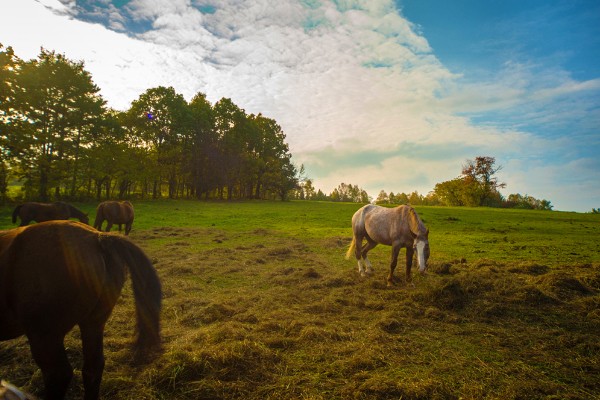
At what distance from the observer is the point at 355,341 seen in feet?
15.9

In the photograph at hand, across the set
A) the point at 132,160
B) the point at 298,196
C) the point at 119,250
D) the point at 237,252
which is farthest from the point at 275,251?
the point at 298,196

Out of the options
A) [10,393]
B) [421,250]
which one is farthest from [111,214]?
[10,393]

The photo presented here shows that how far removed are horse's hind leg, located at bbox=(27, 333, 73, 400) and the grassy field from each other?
82cm

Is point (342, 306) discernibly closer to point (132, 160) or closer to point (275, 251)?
point (275, 251)

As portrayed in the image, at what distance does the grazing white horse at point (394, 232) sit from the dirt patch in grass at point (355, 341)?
0.84 m

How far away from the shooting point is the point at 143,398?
3309 millimetres

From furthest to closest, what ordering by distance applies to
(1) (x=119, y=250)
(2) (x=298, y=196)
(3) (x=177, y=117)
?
(2) (x=298, y=196), (3) (x=177, y=117), (1) (x=119, y=250)

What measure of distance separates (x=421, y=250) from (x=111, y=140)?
37688 mm

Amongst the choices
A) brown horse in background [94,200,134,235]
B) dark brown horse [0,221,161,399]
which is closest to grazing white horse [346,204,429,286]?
dark brown horse [0,221,161,399]

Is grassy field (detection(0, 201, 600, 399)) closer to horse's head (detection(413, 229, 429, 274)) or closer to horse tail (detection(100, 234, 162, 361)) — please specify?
horse tail (detection(100, 234, 162, 361))

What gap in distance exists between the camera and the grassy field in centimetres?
358

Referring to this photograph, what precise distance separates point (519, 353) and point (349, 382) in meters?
3.08

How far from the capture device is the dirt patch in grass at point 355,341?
3.57m

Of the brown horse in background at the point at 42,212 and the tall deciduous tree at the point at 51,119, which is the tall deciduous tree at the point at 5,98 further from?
the brown horse in background at the point at 42,212
